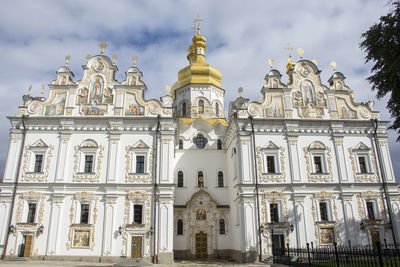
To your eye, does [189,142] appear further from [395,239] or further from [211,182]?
[395,239]

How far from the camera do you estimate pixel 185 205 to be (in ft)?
77.6

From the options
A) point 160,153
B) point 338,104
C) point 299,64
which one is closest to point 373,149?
point 338,104

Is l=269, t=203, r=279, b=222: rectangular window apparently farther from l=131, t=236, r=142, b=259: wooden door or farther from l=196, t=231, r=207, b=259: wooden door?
l=131, t=236, r=142, b=259: wooden door

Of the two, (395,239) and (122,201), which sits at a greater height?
(122,201)

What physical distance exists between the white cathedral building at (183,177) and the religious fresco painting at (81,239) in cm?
6

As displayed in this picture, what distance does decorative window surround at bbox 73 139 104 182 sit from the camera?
21.1 metres

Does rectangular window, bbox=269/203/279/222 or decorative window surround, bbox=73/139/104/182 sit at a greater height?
decorative window surround, bbox=73/139/104/182

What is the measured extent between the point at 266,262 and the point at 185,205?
714 cm

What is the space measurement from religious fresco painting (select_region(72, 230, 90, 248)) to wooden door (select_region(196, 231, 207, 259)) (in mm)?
7543

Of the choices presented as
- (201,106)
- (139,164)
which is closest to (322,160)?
(201,106)

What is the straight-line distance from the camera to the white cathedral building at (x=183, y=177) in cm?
2003

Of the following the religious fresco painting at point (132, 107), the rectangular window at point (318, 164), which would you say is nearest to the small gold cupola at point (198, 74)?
the religious fresco painting at point (132, 107)

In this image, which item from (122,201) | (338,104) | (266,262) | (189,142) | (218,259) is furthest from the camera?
(189,142)

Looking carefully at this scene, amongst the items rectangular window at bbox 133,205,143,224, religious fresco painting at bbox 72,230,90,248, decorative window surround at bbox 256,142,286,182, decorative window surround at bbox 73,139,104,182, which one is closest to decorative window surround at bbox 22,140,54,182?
decorative window surround at bbox 73,139,104,182
